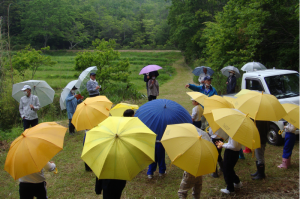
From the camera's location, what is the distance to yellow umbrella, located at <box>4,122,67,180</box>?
278 centimetres

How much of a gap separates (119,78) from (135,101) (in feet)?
6.71

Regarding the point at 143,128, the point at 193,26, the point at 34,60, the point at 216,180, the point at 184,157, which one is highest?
the point at 193,26

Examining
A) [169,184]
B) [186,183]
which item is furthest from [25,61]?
[186,183]

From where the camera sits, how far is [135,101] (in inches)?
512

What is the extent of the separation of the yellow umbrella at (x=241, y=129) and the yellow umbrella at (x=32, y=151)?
8.21ft

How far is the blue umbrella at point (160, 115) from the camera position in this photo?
13.2 ft

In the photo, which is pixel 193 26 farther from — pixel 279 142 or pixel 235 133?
pixel 235 133

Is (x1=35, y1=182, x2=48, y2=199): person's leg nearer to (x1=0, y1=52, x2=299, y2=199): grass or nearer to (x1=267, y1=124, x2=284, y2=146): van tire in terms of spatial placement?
(x1=0, y1=52, x2=299, y2=199): grass

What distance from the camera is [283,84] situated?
6.38 metres

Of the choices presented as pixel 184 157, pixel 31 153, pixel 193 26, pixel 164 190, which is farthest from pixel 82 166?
pixel 193 26

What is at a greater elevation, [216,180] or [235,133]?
[235,133]

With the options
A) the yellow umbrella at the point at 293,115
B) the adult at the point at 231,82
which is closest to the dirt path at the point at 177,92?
the adult at the point at 231,82

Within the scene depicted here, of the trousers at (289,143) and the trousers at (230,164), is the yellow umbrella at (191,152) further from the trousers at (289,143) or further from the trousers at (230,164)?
the trousers at (289,143)

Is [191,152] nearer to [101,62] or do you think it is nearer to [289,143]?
[289,143]
